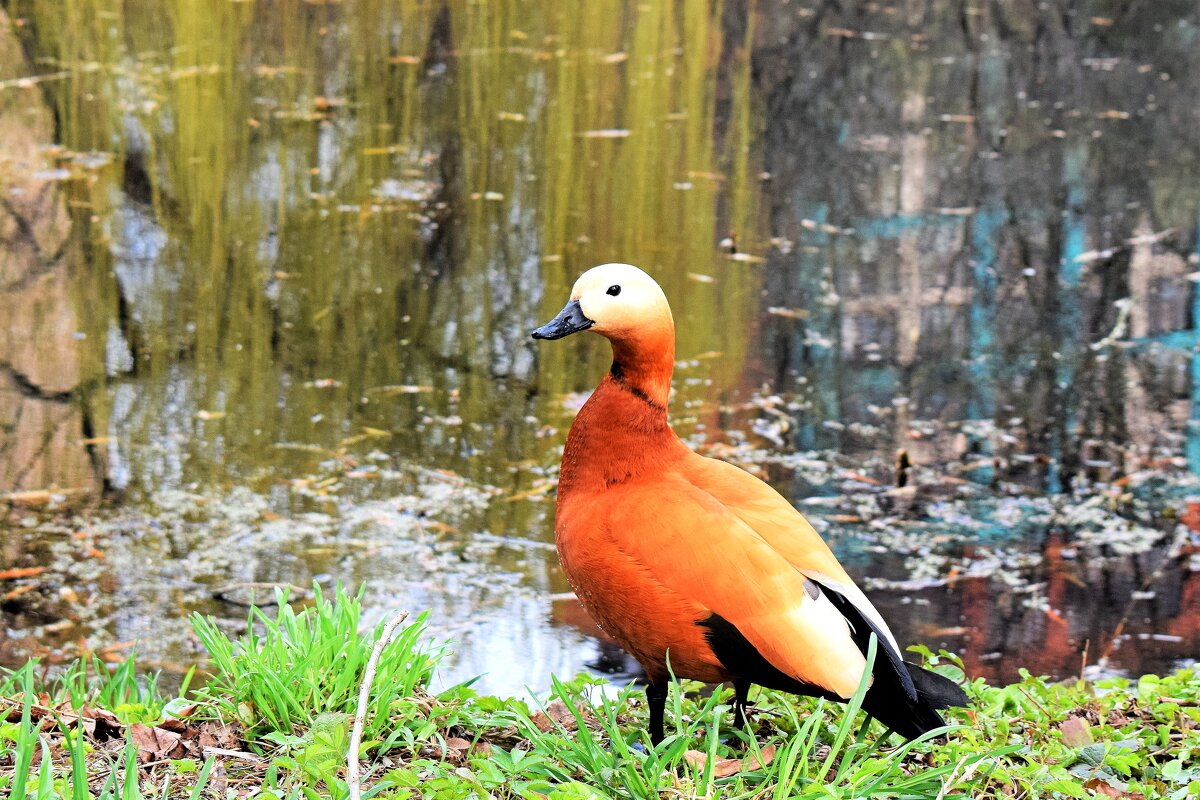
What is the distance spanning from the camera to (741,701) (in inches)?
115

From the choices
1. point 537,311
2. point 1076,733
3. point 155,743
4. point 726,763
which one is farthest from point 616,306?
point 537,311

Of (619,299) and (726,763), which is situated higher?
(619,299)

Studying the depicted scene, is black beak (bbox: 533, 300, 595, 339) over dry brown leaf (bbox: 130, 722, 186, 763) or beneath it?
over

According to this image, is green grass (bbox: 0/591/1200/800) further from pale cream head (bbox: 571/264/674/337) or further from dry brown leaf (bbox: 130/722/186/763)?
pale cream head (bbox: 571/264/674/337)

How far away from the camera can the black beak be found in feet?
9.25

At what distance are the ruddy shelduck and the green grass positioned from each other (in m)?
0.11

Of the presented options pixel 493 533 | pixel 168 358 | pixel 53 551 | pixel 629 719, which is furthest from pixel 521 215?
pixel 629 719

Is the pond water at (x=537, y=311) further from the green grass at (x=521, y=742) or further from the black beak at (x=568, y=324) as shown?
the black beak at (x=568, y=324)

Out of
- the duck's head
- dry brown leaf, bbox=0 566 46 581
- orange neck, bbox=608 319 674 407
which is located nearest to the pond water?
dry brown leaf, bbox=0 566 46 581

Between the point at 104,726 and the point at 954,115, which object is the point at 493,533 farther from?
the point at 954,115

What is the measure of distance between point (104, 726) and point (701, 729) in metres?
1.30

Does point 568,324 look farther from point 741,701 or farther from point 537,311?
point 537,311

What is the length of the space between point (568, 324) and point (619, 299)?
0.13 metres

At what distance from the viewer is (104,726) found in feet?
9.29
